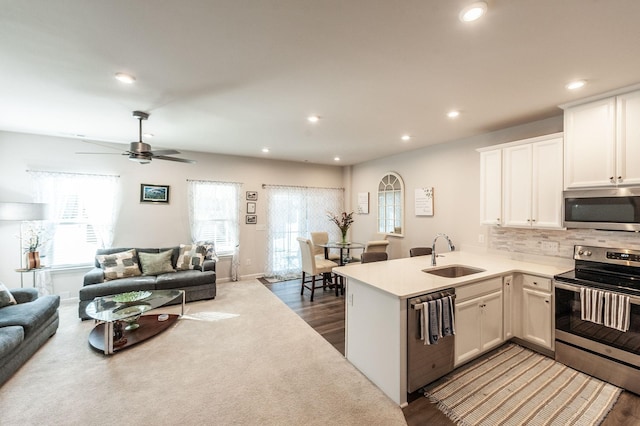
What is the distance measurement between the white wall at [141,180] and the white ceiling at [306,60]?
84 centimetres

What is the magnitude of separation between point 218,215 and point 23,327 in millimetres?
3155

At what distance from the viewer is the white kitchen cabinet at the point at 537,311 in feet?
8.46

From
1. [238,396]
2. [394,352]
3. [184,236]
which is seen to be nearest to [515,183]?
[394,352]

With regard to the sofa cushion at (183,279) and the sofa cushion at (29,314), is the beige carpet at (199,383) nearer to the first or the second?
the sofa cushion at (29,314)

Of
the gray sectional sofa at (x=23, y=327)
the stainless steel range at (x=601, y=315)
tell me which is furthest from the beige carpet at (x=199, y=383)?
the stainless steel range at (x=601, y=315)

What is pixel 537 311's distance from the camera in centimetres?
266

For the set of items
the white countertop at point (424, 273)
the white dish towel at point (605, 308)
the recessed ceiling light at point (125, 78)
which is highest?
the recessed ceiling light at point (125, 78)

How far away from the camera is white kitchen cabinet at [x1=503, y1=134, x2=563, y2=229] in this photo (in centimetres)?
279

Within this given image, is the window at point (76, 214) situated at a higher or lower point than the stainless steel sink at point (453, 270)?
higher

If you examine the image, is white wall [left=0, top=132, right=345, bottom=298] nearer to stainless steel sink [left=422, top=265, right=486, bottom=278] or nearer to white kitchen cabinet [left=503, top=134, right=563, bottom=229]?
stainless steel sink [left=422, top=265, right=486, bottom=278]

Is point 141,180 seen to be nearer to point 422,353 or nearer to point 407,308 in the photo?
point 407,308

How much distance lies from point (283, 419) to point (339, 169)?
219 inches

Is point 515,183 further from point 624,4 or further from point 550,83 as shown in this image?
point 624,4

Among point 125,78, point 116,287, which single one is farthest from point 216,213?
point 125,78
